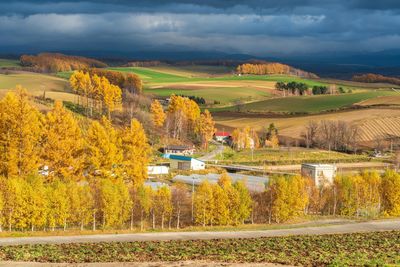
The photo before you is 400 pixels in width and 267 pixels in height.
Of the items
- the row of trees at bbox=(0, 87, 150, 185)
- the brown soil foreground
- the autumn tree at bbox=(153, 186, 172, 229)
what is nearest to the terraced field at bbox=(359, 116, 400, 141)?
the row of trees at bbox=(0, 87, 150, 185)

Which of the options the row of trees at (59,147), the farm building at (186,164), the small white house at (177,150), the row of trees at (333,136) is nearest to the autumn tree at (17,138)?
the row of trees at (59,147)

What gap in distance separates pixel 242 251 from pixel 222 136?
86.5 meters

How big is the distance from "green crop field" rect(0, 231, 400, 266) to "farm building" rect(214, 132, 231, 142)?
3083 inches

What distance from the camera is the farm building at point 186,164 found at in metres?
87.5

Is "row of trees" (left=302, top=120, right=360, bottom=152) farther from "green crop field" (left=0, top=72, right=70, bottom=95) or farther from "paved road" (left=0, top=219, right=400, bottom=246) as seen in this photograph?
"paved road" (left=0, top=219, right=400, bottom=246)

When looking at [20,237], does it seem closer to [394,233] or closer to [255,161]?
[394,233]

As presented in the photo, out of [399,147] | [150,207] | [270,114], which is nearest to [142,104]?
[270,114]

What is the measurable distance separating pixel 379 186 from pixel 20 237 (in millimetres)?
34422

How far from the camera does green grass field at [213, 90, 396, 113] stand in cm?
15675

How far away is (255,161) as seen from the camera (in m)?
98.3

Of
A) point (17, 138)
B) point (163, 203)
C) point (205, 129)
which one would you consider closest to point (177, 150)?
point (205, 129)

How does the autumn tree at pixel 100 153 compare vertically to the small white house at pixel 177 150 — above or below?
above

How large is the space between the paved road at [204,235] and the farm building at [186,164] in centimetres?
3395

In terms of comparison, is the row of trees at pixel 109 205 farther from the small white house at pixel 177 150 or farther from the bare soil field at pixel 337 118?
the bare soil field at pixel 337 118
